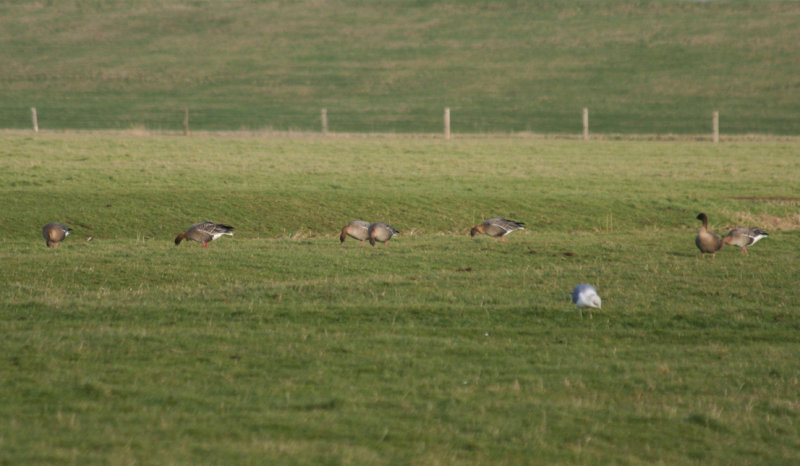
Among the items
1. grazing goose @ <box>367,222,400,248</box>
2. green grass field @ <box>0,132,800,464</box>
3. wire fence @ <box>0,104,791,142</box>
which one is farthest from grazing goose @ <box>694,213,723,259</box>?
wire fence @ <box>0,104,791,142</box>

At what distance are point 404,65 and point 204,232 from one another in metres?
75.7

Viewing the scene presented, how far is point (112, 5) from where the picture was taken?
118 meters

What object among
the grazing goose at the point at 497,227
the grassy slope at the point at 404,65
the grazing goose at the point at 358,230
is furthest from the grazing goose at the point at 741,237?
the grassy slope at the point at 404,65

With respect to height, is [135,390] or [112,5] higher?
[112,5]

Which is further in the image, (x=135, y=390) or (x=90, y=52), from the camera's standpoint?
(x=90, y=52)

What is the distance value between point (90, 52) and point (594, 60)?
5070cm

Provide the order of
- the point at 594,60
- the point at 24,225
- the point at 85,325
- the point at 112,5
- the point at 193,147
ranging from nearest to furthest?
the point at 85,325, the point at 24,225, the point at 193,147, the point at 594,60, the point at 112,5

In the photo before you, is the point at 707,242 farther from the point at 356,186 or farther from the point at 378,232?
the point at 356,186

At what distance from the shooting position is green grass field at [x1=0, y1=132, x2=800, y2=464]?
325 inches

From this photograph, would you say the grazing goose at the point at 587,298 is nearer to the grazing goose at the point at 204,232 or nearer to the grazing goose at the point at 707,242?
the grazing goose at the point at 707,242

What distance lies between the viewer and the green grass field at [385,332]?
325 inches

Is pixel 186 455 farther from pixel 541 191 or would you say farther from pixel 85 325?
pixel 541 191

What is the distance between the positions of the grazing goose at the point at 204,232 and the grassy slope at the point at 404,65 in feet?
150

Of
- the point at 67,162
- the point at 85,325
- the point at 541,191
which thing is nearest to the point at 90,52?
the point at 67,162
